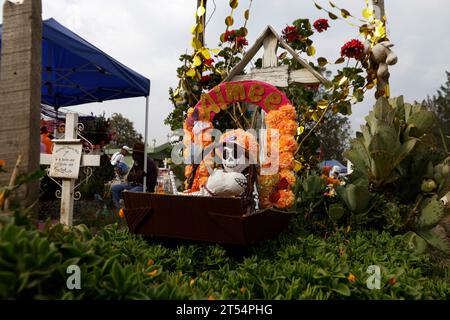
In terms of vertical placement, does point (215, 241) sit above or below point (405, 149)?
below

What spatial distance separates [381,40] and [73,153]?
3562mm

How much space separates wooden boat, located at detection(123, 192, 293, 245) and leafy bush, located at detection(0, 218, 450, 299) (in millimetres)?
104

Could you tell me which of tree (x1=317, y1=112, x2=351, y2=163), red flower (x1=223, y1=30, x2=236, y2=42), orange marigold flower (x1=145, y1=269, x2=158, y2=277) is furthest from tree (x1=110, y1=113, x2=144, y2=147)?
orange marigold flower (x1=145, y1=269, x2=158, y2=277)

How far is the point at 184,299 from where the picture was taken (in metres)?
1.19

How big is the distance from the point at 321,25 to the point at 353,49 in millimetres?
873

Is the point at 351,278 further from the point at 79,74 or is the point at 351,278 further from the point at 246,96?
the point at 79,74

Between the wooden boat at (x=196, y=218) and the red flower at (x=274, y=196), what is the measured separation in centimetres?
57

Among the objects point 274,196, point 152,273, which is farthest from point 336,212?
point 152,273

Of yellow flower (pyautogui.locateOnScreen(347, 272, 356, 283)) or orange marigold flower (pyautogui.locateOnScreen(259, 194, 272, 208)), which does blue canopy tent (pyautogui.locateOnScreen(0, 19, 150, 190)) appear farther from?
yellow flower (pyautogui.locateOnScreen(347, 272, 356, 283))

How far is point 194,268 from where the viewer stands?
230 centimetres

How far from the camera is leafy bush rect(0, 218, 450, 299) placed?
3.20 feet
